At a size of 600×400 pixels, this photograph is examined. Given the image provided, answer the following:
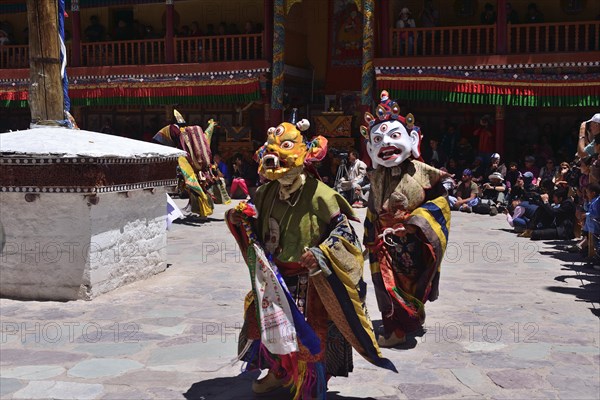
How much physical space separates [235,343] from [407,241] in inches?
58.3

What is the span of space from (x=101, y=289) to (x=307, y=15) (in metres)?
14.6

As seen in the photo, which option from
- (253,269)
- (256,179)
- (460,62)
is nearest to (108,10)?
(256,179)

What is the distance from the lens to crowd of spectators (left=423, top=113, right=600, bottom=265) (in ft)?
26.3

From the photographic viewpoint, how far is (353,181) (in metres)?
14.7

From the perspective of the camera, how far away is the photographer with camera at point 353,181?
47.9ft

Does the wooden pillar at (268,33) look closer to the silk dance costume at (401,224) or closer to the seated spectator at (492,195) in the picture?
the seated spectator at (492,195)

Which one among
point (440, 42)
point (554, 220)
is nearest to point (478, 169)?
point (440, 42)

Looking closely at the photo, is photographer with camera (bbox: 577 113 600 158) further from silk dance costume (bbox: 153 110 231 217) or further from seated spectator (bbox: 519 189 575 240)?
silk dance costume (bbox: 153 110 231 217)

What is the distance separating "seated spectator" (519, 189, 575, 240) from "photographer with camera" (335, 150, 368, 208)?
440 cm

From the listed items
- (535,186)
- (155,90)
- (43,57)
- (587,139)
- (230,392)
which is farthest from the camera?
(155,90)

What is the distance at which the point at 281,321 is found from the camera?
153 inches

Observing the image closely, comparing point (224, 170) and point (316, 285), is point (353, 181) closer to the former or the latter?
point (224, 170)

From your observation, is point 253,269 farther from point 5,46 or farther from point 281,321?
point 5,46

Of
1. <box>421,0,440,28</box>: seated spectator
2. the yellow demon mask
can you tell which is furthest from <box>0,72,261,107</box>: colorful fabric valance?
the yellow demon mask
